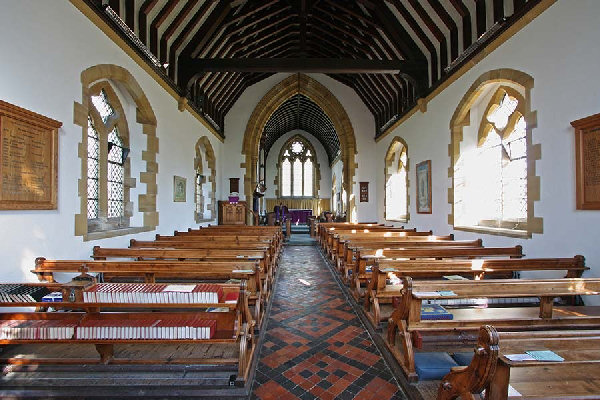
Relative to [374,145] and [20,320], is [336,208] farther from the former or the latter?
[20,320]

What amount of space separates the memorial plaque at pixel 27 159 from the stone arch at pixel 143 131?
1.53 feet

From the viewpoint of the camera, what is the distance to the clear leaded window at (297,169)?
67.9 ft

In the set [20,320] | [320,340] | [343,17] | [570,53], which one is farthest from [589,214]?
[343,17]

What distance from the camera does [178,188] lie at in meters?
6.56

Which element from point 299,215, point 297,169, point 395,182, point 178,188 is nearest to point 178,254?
point 178,188

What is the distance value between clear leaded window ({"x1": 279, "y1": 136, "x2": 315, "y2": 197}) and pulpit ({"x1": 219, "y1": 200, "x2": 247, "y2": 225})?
34.9ft

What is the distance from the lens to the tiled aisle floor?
2191 mm

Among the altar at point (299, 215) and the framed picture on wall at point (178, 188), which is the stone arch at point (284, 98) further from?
the altar at point (299, 215)

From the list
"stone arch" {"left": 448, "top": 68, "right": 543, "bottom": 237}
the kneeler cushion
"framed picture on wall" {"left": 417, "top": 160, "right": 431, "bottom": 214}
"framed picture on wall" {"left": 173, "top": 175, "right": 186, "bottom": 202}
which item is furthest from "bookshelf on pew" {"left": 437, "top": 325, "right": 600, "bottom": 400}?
"framed picture on wall" {"left": 173, "top": 175, "right": 186, "bottom": 202}

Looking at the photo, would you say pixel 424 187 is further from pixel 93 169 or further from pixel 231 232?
pixel 93 169

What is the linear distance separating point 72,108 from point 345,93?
349 inches

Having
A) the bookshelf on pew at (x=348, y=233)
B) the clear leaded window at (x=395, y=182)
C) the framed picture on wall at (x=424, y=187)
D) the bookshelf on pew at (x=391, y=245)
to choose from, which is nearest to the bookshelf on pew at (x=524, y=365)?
the bookshelf on pew at (x=391, y=245)

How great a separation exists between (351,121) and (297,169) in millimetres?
9975

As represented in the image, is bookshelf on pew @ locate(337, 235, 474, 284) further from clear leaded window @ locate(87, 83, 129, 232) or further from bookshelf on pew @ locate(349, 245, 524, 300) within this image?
clear leaded window @ locate(87, 83, 129, 232)
